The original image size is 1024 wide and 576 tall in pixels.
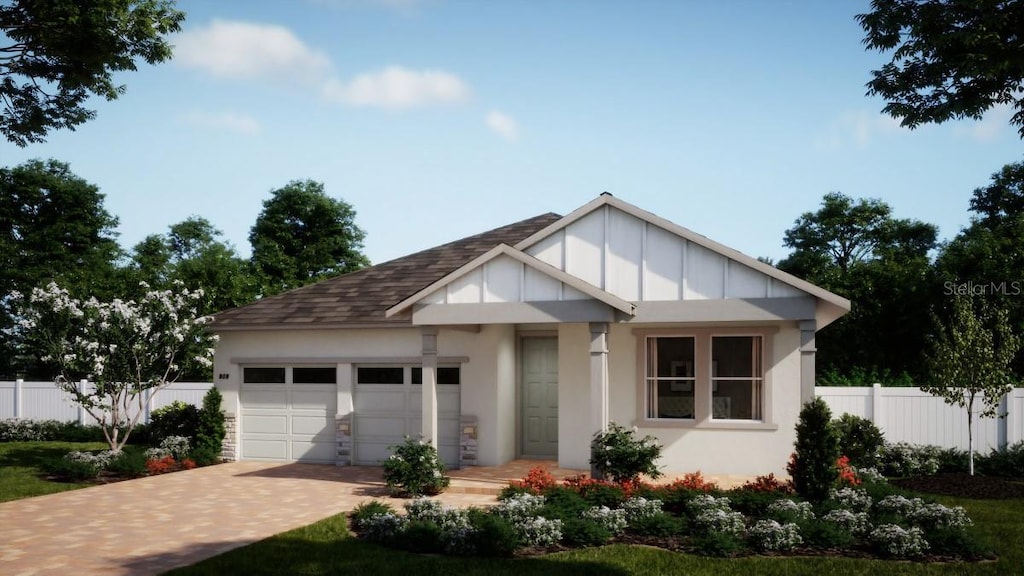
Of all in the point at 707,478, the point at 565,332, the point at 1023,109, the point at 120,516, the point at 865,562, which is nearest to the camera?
the point at 865,562

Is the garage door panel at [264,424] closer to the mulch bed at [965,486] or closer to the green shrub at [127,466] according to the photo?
the green shrub at [127,466]

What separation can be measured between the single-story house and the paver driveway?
1.77m

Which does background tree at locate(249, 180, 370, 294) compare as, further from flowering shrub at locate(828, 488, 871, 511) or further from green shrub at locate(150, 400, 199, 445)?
flowering shrub at locate(828, 488, 871, 511)

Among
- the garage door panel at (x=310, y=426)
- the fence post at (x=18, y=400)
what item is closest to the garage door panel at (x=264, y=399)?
the garage door panel at (x=310, y=426)

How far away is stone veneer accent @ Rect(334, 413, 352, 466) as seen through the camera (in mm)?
16953

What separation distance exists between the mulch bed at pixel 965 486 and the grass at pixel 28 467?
1555 centimetres

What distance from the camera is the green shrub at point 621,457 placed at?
12484 mm

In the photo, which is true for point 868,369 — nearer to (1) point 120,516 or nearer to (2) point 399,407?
(2) point 399,407

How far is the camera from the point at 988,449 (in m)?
16.9

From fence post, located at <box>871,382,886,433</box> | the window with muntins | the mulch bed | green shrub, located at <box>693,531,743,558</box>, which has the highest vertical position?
the window with muntins

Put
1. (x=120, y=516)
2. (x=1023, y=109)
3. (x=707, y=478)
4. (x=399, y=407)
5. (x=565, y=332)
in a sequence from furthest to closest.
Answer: (x=399, y=407), (x=565, y=332), (x=707, y=478), (x=120, y=516), (x=1023, y=109)

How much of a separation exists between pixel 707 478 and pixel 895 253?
25.8 metres

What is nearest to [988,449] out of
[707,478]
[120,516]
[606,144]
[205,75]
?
[707,478]

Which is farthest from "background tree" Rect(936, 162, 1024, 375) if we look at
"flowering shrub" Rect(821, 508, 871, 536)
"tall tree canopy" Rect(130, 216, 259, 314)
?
"tall tree canopy" Rect(130, 216, 259, 314)
